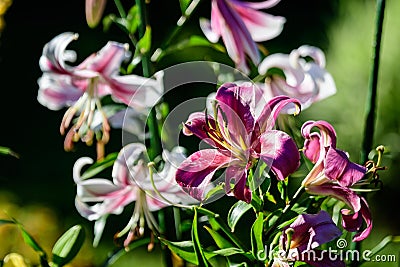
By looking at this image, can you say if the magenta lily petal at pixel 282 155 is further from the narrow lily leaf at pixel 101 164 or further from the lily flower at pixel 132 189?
the narrow lily leaf at pixel 101 164

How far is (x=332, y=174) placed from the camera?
552 mm

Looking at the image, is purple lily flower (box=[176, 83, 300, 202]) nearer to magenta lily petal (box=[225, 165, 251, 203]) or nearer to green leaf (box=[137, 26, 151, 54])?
magenta lily petal (box=[225, 165, 251, 203])

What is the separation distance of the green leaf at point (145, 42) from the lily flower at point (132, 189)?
8 cm

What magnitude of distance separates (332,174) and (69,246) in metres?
0.26

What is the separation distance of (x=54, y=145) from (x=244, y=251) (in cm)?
204

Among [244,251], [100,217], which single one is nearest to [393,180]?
[100,217]

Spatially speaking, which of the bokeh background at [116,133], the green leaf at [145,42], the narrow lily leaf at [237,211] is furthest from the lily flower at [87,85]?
the bokeh background at [116,133]

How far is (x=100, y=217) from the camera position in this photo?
0.79m

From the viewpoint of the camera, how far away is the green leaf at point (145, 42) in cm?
70

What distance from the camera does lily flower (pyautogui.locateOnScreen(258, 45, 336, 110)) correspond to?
0.70 m

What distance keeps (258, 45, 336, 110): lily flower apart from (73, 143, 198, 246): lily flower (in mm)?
98

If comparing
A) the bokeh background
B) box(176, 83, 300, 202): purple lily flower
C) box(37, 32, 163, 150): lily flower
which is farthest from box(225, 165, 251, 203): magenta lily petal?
the bokeh background

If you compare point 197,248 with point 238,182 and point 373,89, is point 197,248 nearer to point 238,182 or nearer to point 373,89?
point 238,182

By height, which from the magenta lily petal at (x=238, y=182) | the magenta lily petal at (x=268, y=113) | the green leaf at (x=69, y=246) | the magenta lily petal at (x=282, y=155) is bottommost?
the green leaf at (x=69, y=246)
